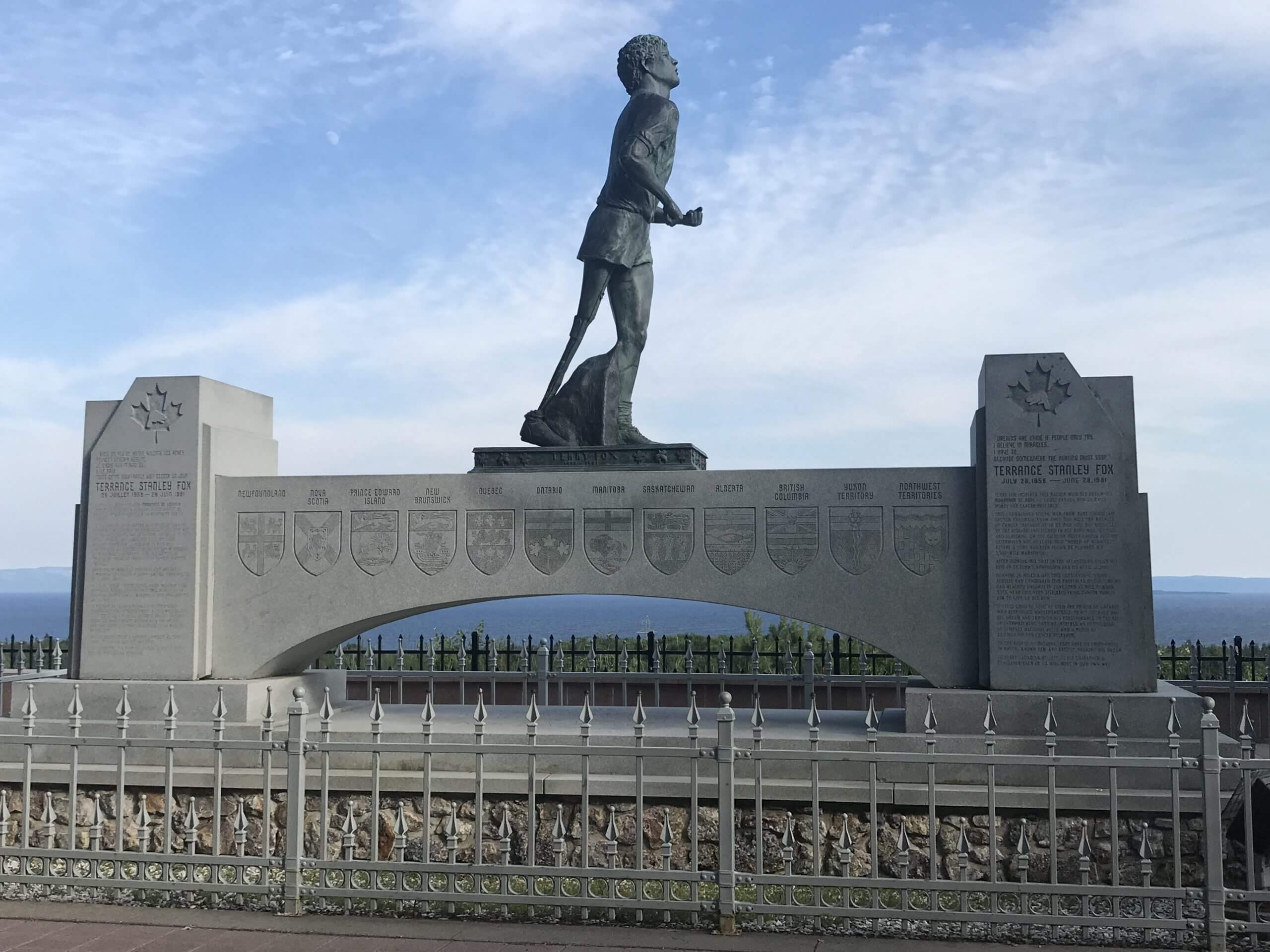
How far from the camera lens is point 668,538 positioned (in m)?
10.4

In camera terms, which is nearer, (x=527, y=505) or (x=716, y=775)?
(x=716, y=775)

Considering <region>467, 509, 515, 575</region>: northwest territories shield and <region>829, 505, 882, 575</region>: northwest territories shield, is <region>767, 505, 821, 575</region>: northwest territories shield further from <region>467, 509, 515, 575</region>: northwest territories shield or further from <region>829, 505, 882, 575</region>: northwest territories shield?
<region>467, 509, 515, 575</region>: northwest territories shield

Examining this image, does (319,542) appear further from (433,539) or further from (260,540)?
(433,539)

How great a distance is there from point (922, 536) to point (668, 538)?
226 centimetres

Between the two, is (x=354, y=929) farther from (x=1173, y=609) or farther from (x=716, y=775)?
(x=1173, y=609)

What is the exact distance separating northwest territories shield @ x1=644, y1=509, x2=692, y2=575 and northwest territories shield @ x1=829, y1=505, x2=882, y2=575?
1.29 m

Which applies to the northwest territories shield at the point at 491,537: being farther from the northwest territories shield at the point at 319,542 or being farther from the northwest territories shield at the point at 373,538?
the northwest territories shield at the point at 319,542

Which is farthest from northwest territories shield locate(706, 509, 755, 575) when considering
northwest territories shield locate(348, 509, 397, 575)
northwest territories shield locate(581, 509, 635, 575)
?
northwest territories shield locate(348, 509, 397, 575)

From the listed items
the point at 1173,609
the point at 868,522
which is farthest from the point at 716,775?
the point at 1173,609

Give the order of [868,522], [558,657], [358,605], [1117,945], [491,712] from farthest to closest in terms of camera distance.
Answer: [558,657]
[491,712]
[358,605]
[868,522]
[1117,945]

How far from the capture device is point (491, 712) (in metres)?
11.9

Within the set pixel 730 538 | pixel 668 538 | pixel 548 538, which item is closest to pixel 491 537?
pixel 548 538

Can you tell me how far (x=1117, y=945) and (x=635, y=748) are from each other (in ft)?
9.26

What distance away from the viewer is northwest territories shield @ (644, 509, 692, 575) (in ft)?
33.9
